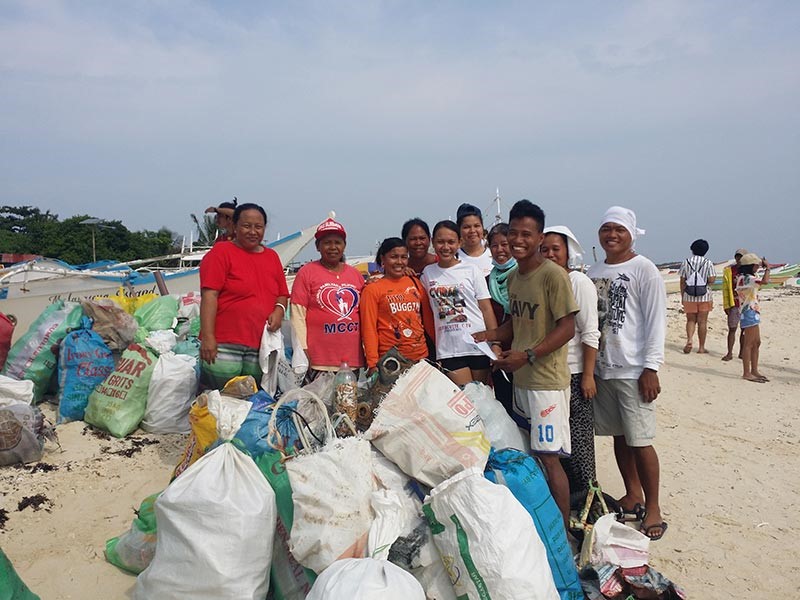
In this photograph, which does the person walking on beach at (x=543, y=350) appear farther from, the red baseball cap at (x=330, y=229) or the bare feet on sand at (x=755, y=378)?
the bare feet on sand at (x=755, y=378)

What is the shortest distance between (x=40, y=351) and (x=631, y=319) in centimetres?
443

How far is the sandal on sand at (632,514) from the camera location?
10.2ft

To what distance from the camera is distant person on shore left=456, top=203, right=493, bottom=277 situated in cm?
378

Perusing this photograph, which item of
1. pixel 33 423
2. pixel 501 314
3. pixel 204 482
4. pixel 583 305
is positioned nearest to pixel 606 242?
pixel 583 305

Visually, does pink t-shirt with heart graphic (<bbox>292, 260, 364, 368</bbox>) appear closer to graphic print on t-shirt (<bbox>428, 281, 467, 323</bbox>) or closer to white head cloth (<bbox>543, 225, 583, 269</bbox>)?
graphic print on t-shirt (<bbox>428, 281, 467, 323</bbox>)

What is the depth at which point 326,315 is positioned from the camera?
10.9 ft

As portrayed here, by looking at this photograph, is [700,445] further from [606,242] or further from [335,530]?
[335,530]

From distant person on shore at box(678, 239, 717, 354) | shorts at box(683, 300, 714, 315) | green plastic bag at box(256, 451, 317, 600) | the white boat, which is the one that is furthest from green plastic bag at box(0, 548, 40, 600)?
shorts at box(683, 300, 714, 315)

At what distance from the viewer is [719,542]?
9.61ft

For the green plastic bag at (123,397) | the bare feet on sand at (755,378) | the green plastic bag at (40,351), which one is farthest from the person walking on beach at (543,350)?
the bare feet on sand at (755,378)

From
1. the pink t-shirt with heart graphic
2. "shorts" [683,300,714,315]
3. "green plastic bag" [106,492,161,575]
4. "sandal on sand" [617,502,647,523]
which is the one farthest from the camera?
"shorts" [683,300,714,315]

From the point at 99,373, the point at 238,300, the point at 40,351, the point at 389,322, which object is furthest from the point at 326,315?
the point at 40,351

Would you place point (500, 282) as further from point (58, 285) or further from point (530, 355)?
point (58, 285)

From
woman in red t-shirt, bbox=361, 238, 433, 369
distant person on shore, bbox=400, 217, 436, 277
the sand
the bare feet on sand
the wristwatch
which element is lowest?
the bare feet on sand
